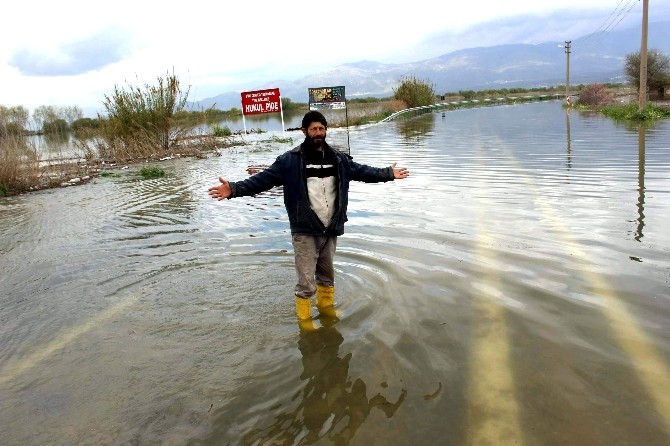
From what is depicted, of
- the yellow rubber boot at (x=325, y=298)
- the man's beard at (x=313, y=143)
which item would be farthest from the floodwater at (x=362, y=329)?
the man's beard at (x=313, y=143)

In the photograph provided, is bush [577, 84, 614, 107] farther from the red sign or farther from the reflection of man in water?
the reflection of man in water

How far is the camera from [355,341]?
3.93 m

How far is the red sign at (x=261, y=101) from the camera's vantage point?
26.5 meters

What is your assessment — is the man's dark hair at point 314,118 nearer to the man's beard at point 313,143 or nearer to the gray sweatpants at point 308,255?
the man's beard at point 313,143

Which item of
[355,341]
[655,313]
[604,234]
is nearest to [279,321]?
[355,341]

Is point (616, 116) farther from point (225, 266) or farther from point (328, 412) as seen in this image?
point (328, 412)

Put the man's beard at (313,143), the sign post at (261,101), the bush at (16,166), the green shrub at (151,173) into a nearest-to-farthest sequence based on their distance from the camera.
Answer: the man's beard at (313,143)
the bush at (16,166)
the green shrub at (151,173)
the sign post at (261,101)

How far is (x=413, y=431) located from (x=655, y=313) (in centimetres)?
252

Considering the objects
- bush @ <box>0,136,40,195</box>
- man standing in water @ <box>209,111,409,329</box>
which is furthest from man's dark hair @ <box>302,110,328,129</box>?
bush @ <box>0,136,40,195</box>

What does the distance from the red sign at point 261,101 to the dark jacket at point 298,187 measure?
75.3 feet

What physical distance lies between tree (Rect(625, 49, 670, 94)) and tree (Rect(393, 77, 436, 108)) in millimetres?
16843

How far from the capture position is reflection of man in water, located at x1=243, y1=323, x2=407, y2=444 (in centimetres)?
284

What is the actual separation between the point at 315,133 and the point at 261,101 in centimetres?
2401

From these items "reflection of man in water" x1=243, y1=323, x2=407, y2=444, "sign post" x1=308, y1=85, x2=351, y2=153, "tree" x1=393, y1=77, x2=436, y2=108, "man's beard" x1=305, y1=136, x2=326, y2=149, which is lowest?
"reflection of man in water" x1=243, y1=323, x2=407, y2=444
